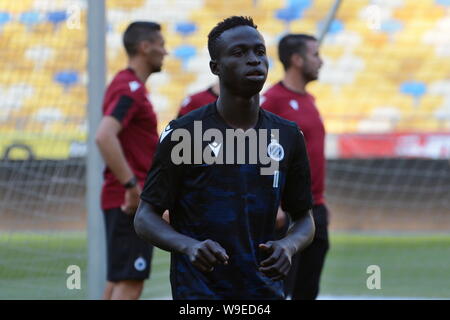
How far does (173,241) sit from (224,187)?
0.28 m

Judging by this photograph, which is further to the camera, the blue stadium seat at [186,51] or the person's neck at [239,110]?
the blue stadium seat at [186,51]

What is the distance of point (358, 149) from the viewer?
14406mm

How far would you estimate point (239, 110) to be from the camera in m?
3.45

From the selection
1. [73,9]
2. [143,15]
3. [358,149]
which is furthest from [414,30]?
[73,9]

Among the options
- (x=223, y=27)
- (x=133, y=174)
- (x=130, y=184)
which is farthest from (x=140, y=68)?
(x=223, y=27)

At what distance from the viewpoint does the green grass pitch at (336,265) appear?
22.8 ft

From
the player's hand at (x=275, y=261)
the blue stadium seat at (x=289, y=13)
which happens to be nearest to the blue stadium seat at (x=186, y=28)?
the blue stadium seat at (x=289, y=13)

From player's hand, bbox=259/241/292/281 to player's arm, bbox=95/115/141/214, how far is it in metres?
2.63

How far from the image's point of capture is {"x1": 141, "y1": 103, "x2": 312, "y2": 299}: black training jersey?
341 centimetres

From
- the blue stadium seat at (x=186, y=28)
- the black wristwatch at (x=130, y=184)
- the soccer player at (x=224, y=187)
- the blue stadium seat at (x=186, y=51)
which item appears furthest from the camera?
the blue stadium seat at (x=186, y=51)

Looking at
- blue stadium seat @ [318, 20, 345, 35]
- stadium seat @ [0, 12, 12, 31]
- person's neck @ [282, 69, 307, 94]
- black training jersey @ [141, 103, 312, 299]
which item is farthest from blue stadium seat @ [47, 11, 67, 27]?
blue stadium seat @ [318, 20, 345, 35]

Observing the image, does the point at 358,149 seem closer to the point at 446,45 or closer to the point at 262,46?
the point at 446,45

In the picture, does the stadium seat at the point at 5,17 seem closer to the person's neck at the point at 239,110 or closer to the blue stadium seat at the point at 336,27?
the person's neck at the point at 239,110
